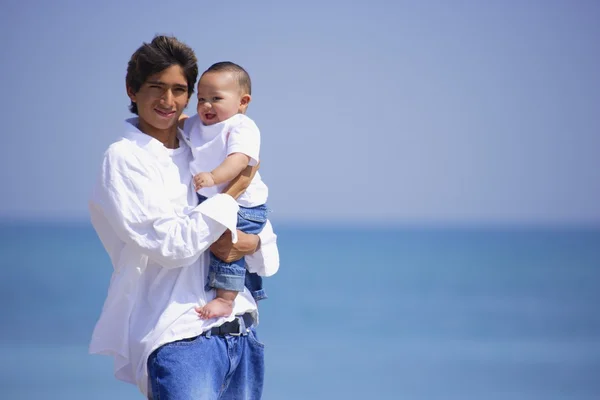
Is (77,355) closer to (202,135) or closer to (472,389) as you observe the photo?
(472,389)

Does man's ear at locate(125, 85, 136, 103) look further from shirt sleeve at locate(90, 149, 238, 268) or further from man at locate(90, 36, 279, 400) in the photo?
shirt sleeve at locate(90, 149, 238, 268)

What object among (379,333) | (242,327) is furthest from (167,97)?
(379,333)

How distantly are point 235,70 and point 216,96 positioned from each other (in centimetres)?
10

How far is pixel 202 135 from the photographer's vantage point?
7.22 feet

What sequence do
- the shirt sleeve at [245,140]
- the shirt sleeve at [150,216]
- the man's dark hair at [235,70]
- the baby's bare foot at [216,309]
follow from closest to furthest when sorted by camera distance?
the shirt sleeve at [150,216] < the baby's bare foot at [216,309] < the shirt sleeve at [245,140] < the man's dark hair at [235,70]

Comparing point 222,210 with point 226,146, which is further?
point 226,146

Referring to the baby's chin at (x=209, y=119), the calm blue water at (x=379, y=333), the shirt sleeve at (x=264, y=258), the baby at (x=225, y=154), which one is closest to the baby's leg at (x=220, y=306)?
the baby at (x=225, y=154)

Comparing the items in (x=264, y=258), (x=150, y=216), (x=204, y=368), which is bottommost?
(x=204, y=368)

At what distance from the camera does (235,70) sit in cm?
225

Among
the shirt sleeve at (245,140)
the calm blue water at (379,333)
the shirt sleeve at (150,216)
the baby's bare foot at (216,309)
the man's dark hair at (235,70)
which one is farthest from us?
the calm blue water at (379,333)

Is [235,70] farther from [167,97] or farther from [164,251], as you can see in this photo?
[164,251]

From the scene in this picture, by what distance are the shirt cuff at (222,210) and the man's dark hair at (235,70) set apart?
14.7 inches

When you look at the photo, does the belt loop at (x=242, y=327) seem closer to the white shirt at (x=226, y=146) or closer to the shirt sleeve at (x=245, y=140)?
the white shirt at (x=226, y=146)

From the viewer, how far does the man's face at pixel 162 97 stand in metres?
2.05
